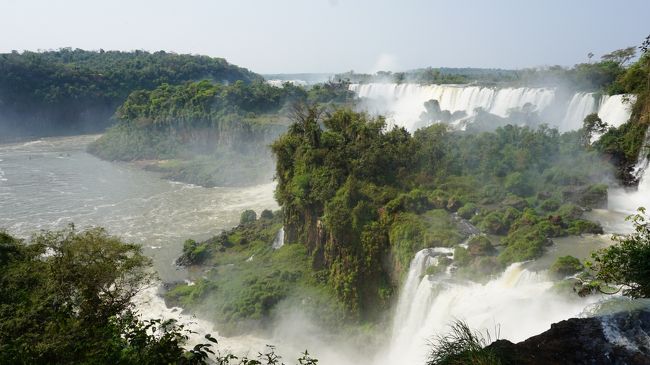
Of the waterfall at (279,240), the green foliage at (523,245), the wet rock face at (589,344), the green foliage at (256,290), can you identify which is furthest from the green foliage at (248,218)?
the wet rock face at (589,344)

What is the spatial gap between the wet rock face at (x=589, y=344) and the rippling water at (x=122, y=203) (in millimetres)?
23139

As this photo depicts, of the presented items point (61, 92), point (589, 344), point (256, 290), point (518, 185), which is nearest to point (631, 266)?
point (589, 344)

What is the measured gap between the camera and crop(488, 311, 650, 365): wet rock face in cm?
723

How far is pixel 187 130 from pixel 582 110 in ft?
140

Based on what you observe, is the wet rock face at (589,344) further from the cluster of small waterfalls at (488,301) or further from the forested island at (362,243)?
the cluster of small waterfalls at (488,301)

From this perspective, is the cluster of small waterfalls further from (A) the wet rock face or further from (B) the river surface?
(A) the wet rock face

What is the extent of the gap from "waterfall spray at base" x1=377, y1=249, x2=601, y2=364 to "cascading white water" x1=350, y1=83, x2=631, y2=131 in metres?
17.9

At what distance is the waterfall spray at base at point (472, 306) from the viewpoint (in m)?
13.4

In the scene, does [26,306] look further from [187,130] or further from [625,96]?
[187,130]

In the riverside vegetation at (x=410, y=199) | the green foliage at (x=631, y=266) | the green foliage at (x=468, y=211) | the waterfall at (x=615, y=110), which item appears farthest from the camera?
the waterfall at (x=615, y=110)

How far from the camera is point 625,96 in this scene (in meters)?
27.7

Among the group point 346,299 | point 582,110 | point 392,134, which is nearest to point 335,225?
point 346,299

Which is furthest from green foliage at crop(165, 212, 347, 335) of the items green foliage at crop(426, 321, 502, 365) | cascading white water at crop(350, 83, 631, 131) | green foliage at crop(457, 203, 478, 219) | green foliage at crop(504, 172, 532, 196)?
cascading white water at crop(350, 83, 631, 131)

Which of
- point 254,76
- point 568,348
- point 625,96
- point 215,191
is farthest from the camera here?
point 254,76
